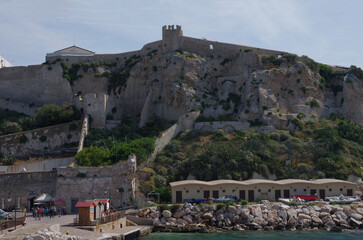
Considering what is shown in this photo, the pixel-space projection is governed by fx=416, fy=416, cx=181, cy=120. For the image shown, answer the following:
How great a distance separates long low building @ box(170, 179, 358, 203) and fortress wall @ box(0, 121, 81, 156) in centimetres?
1494

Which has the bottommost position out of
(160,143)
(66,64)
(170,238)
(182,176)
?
(170,238)

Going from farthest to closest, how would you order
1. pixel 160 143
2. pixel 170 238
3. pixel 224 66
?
pixel 224 66
pixel 160 143
pixel 170 238

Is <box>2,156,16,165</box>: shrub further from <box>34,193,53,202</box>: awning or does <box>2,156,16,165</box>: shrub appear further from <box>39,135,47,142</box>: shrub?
<box>34,193,53,202</box>: awning

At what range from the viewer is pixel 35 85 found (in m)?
54.8

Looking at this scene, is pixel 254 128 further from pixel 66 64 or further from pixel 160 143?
pixel 66 64

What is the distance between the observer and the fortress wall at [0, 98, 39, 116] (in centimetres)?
5262

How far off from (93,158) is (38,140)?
1011 centimetres

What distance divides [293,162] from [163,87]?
19.2 metres

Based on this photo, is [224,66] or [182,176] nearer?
[182,176]

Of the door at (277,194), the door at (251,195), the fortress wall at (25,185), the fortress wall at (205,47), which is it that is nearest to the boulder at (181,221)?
the door at (251,195)

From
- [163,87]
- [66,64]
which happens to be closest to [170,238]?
[163,87]

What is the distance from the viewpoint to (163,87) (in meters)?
50.8

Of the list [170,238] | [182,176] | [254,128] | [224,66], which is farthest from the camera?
[224,66]

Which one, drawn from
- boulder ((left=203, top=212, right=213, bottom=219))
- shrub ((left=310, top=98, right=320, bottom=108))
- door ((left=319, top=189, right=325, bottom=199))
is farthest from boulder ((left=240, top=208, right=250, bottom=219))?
shrub ((left=310, top=98, right=320, bottom=108))
